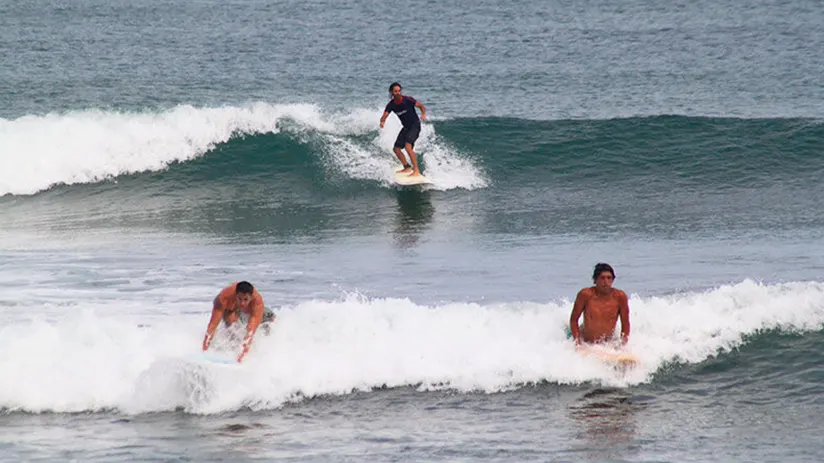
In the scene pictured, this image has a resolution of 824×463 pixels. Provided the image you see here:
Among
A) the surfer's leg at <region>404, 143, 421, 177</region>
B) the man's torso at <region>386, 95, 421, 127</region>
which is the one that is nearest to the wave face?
the surfer's leg at <region>404, 143, 421, 177</region>

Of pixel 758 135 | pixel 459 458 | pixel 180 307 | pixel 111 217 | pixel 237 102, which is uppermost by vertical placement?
pixel 237 102

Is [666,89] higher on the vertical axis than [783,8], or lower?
lower

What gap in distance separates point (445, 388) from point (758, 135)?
13.1 m

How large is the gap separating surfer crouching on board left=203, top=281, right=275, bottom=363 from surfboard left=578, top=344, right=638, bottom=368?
2936 millimetres

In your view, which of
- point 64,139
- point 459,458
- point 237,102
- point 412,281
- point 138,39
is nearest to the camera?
point 459,458

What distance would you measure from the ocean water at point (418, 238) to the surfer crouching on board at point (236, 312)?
0.35 meters

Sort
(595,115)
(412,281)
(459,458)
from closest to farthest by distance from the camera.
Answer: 1. (459,458)
2. (412,281)
3. (595,115)

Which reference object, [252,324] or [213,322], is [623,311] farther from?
[213,322]

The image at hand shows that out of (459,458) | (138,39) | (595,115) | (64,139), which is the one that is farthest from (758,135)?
(138,39)

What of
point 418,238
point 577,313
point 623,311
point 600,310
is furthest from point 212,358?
point 418,238

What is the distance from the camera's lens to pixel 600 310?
10.0m

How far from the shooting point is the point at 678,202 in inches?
696

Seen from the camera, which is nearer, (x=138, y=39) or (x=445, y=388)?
(x=445, y=388)

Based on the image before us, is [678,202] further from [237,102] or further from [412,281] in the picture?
[237,102]
